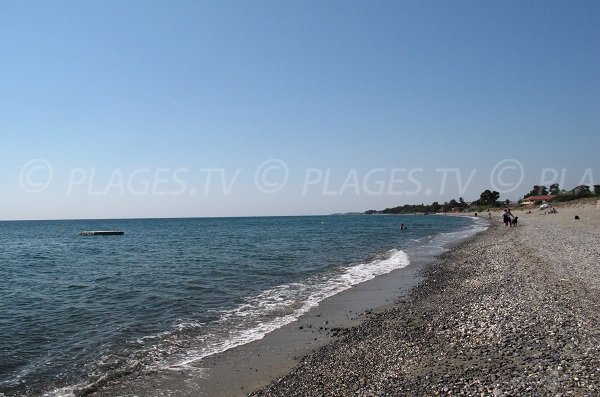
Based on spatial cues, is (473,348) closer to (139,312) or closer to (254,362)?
(254,362)

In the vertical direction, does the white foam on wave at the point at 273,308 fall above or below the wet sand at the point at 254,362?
below

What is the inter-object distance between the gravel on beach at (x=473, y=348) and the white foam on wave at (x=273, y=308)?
2.82 m

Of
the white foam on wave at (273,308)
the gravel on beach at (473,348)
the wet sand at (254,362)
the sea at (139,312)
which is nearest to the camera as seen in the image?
the gravel on beach at (473,348)

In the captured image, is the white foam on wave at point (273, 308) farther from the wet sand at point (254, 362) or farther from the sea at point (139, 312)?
the wet sand at point (254, 362)

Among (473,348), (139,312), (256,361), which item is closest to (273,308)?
(139,312)

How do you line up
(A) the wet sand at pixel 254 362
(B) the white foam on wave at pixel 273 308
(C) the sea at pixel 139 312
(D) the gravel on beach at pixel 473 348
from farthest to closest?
(B) the white foam on wave at pixel 273 308 < (C) the sea at pixel 139 312 < (A) the wet sand at pixel 254 362 < (D) the gravel on beach at pixel 473 348

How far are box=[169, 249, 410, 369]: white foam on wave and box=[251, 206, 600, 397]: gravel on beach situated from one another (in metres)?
2.82

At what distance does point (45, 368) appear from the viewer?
9867 mm

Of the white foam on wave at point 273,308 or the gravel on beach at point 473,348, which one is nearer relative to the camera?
the gravel on beach at point 473,348

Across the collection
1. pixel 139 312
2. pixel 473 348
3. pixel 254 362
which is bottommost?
pixel 139 312

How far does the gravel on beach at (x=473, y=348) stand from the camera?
21.5 ft

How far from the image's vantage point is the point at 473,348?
836 cm

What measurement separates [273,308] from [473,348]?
27.9 feet

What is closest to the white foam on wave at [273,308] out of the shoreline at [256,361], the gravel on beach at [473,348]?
the shoreline at [256,361]
